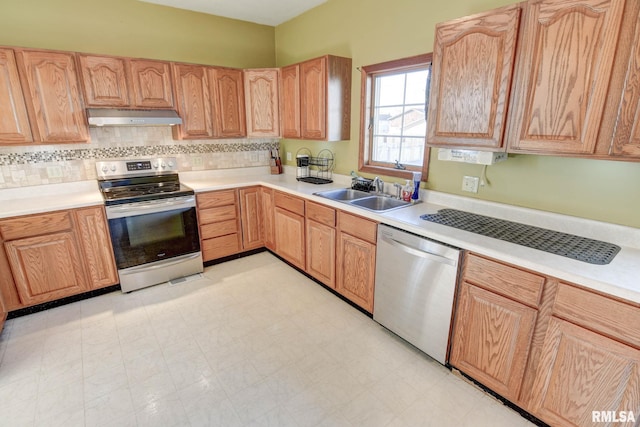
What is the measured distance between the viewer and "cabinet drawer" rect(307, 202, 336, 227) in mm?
2635

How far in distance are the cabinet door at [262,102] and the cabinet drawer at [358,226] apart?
1.58 m

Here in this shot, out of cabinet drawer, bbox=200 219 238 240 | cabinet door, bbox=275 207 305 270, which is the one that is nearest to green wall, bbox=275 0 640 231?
cabinet door, bbox=275 207 305 270

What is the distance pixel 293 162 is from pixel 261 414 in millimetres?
2918

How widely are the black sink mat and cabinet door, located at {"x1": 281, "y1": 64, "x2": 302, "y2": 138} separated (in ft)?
5.96

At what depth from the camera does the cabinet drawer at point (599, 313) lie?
48.9 inches

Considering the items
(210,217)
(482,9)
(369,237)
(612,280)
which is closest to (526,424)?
(612,280)

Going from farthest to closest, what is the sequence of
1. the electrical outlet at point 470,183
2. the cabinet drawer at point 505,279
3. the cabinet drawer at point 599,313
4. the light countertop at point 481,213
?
the electrical outlet at point 470,183
the cabinet drawer at point 505,279
the light countertop at point 481,213
the cabinet drawer at point 599,313

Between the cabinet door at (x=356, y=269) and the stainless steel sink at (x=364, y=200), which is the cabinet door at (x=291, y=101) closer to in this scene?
the stainless steel sink at (x=364, y=200)

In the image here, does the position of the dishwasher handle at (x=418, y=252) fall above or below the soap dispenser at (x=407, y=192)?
below

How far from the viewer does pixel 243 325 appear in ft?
8.00

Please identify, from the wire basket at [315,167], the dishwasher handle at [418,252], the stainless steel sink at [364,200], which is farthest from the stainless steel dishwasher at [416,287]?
the wire basket at [315,167]

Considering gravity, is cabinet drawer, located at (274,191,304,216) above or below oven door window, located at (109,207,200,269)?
above

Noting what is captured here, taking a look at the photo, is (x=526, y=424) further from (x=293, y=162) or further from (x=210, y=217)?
(x=293, y=162)

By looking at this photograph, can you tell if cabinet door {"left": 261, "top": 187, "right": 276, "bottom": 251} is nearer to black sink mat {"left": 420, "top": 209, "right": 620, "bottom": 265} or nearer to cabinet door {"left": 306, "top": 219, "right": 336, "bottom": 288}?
cabinet door {"left": 306, "top": 219, "right": 336, "bottom": 288}
